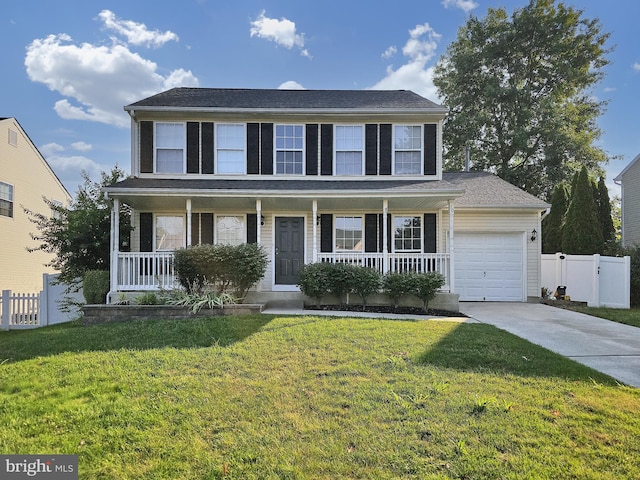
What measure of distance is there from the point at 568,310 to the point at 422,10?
41.8ft

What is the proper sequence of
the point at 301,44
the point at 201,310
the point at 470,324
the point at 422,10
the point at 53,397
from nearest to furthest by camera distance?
1. the point at 53,397
2. the point at 470,324
3. the point at 201,310
4. the point at 422,10
5. the point at 301,44

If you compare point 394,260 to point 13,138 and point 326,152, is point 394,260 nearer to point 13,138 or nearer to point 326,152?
point 326,152

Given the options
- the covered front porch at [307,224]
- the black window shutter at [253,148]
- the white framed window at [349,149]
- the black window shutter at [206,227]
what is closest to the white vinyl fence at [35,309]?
the covered front porch at [307,224]

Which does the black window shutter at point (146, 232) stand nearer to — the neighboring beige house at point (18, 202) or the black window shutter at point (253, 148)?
the black window shutter at point (253, 148)

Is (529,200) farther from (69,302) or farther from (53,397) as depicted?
(69,302)

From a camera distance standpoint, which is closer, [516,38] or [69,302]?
[69,302]

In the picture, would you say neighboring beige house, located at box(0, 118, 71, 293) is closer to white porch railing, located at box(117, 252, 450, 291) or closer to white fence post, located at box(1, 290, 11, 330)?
white fence post, located at box(1, 290, 11, 330)

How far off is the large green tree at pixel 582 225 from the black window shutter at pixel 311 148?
32.1 ft

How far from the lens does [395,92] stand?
11453mm

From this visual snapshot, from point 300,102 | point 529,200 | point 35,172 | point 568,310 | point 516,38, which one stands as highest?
point 516,38

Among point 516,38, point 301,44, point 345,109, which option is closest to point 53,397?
point 345,109

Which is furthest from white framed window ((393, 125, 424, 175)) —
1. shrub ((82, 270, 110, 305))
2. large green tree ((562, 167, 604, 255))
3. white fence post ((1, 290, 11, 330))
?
white fence post ((1, 290, 11, 330))

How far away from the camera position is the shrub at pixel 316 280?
8492 millimetres

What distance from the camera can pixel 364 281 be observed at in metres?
8.50
